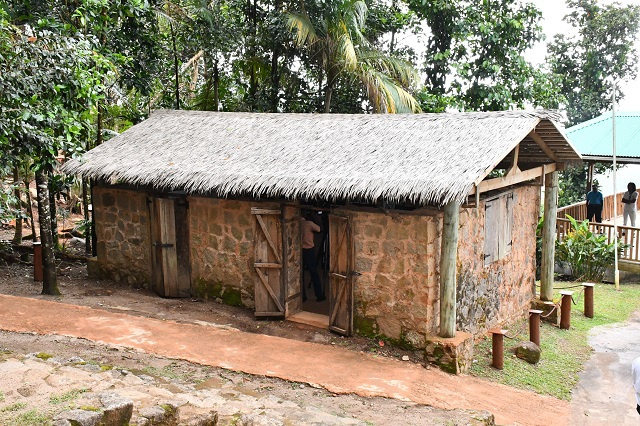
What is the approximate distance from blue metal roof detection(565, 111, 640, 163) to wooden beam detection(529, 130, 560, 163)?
533cm

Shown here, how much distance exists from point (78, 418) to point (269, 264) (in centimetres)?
512

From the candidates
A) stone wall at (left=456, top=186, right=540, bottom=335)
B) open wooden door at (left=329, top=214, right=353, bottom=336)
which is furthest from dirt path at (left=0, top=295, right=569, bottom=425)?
stone wall at (left=456, top=186, right=540, bottom=335)

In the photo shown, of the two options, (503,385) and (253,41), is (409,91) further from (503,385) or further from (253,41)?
(503,385)

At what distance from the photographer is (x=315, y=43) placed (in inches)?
627

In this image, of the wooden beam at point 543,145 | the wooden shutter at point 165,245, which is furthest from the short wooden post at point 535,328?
the wooden shutter at point 165,245

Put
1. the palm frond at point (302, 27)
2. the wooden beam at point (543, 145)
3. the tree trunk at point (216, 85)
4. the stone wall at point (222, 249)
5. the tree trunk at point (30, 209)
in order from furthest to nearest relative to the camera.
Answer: the tree trunk at point (216, 85) < the tree trunk at point (30, 209) < the palm frond at point (302, 27) < the wooden beam at point (543, 145) < the stone wall at point (222, 249)

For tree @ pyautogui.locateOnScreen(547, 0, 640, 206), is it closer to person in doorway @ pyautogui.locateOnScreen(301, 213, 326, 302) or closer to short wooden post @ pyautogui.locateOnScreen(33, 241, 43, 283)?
person in doorway @ pyautogui.locateOnScreen(301, 213, 326, 302)

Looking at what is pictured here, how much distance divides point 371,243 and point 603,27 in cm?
1667

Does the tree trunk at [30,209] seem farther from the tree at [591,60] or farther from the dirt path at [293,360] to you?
the tree at [591,60]

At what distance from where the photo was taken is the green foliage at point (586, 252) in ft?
50.9

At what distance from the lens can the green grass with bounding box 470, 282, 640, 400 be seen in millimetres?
8766

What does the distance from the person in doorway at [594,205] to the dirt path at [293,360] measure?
32.0ft

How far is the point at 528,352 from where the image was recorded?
31.2 feet

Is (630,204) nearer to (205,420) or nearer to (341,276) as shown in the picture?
(341,276)
